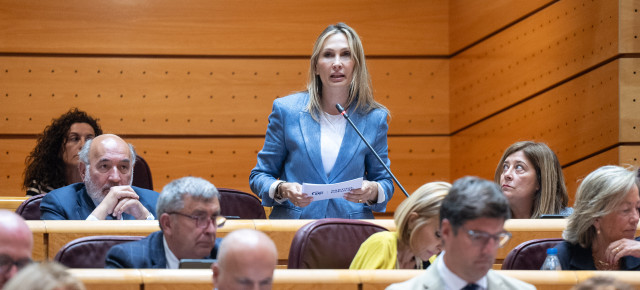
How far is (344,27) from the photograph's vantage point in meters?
3.81

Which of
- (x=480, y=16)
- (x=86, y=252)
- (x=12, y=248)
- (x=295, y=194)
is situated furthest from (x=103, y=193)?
(x=480, y=16)

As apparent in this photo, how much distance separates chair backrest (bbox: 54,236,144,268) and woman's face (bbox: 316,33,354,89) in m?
1.13

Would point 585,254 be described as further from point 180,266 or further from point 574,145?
point 574,145

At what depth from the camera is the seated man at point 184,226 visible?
2.79 meters

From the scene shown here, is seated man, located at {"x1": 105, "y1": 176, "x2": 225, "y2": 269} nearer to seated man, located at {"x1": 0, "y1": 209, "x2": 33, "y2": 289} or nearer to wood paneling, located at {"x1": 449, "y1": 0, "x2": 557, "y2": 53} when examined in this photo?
seated man, located at {"x1": 0, "y1": 209, "x2": 33, "y2": 289}

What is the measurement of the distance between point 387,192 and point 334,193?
12.8 inches

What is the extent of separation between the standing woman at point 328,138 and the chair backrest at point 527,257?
26.2 inches

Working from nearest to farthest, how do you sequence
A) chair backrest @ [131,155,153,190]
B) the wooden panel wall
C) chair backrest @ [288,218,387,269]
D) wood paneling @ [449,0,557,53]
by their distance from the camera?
chair backrest @ [288,218,387,269] → chair backrest @ [131,155,153,190] → wood paneling @ [449,0,557,53] → the wooden panel wall

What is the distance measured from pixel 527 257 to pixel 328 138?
37.7 inches

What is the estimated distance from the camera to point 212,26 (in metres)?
5.90

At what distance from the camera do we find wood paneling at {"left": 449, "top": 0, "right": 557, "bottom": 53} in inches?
210

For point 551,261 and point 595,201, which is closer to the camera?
point 551,261

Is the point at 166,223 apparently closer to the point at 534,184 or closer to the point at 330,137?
the point at 330,137

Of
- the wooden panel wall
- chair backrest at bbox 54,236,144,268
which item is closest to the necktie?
chair backrest at bbox 54,236,144,268
